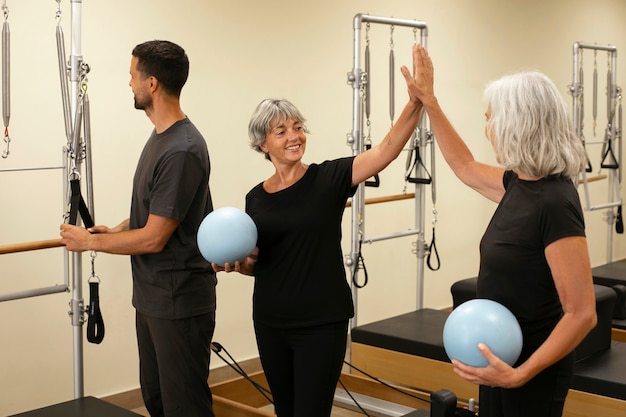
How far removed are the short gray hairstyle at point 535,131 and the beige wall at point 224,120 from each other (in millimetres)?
2458

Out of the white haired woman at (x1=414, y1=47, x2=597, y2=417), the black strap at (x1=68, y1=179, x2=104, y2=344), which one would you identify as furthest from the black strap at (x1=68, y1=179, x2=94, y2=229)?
the white haired woman at (x1=414, y1=47, x2=597, y2=417)

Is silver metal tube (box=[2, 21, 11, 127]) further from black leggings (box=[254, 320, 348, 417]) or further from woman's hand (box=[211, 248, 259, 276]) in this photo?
black leggings (box=[254, 320, 348, 417])

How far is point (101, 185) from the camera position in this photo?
3.87 m

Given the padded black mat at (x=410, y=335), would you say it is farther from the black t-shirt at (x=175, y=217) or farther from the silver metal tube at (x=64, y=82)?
the silver metal tube at (x=64, y=82)

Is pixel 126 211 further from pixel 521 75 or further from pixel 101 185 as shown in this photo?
pixel 521 75

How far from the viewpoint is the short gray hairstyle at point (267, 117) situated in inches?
94.6

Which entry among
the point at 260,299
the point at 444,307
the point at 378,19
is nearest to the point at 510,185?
the point at 260,299

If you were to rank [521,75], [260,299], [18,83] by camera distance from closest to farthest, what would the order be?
[521,75] < [260,299] < [18,83]

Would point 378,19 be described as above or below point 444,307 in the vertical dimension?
above

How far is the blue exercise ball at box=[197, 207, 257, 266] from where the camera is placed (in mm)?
2260

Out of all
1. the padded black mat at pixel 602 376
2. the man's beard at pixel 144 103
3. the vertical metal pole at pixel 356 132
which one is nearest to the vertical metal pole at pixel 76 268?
the man's beard at pixel 144 103

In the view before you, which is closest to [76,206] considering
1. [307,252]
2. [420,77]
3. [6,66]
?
[6,66]

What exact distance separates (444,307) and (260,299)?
12.4 feet

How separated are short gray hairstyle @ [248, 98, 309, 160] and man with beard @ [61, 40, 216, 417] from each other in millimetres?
190
